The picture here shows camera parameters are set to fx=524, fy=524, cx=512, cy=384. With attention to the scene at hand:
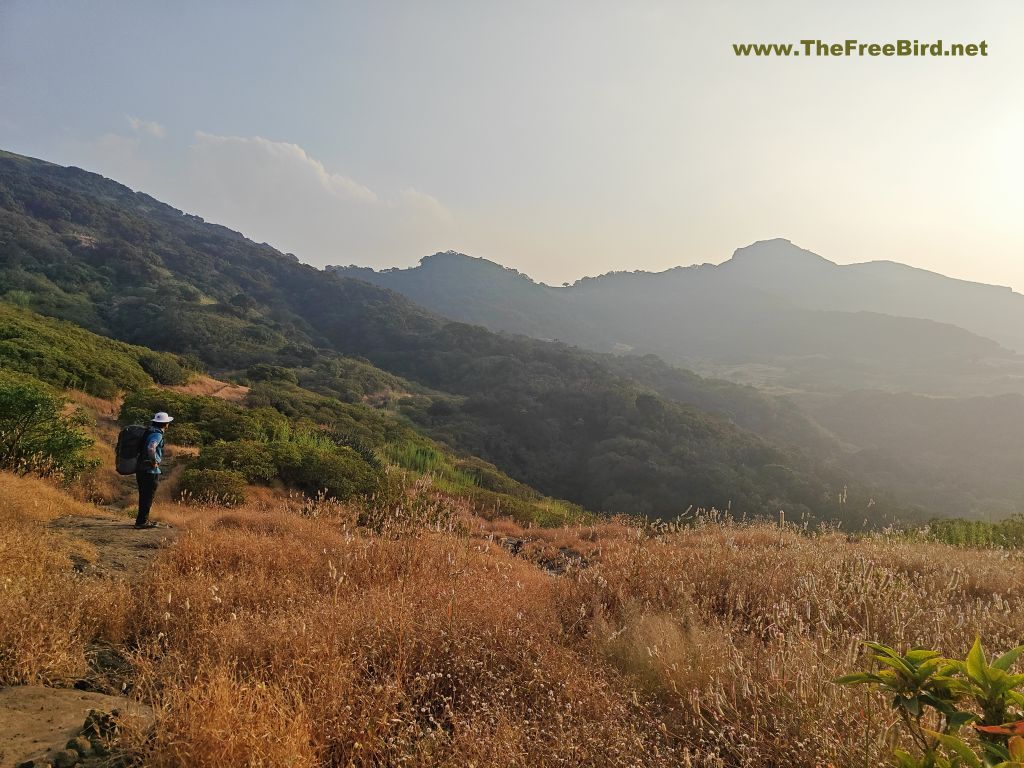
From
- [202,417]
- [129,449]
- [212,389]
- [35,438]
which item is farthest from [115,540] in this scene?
[212,389]

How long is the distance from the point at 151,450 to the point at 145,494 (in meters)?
0.70

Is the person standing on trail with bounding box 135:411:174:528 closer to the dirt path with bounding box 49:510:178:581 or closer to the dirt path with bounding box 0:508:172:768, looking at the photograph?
the dirt path with bounding box 49:510:178:581

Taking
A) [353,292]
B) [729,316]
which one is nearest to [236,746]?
[353,292]

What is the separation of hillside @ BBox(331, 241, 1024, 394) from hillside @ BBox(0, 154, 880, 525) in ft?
168

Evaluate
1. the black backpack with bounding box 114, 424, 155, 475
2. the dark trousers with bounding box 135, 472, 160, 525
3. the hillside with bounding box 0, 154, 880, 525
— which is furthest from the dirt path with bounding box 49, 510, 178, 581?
the hillside with bounding box 0, 154, 880, 525

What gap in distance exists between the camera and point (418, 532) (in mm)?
5789

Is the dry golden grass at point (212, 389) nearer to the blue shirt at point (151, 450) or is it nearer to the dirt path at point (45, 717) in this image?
the blue shirt at point (151, 450)

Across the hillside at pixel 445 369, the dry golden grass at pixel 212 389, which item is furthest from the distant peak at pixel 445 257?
the dry golden grass at pixel 212 389

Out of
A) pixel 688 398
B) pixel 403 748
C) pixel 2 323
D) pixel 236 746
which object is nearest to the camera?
pixel 236 746

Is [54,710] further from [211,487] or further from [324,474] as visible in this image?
[324,474]

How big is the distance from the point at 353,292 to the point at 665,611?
85080 millimetres

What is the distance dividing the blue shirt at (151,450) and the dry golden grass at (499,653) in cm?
297

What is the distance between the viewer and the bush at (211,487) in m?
9.71

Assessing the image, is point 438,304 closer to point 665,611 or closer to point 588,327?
point 588,327
